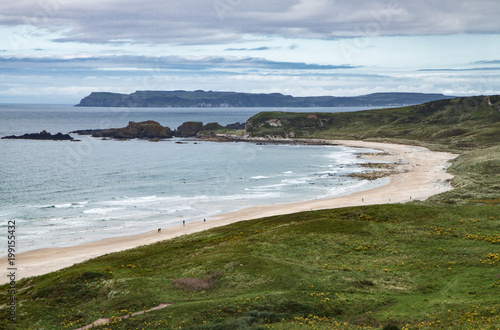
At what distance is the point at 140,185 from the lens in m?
108

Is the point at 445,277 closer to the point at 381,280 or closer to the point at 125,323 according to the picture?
the point at 381,280

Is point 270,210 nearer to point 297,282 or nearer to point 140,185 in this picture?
point 140,185

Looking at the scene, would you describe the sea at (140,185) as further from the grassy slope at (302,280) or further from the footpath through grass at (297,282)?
the footpath through grass at (297,282)

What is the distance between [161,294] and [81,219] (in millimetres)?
45820

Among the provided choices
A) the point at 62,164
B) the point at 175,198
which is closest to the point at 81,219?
the point at 175,198

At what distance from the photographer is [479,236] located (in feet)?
157

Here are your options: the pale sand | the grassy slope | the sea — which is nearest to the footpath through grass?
the grassy slope

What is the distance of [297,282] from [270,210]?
4527 centimetres

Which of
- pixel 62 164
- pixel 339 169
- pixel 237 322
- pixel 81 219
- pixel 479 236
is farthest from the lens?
pixel 62 164

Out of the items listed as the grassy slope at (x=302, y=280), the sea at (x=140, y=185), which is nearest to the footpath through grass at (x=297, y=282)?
the grassy slope at (x=302, y=280)

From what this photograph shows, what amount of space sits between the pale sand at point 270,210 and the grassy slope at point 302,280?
8089 millimetres

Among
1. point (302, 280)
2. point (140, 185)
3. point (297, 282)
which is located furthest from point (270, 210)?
point (297, 282)

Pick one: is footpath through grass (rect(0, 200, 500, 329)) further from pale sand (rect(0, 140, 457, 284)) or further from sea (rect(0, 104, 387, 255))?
sea (rect(0, 104, 387, 255))

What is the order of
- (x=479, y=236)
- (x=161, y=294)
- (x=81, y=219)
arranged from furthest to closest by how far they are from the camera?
(x=81, y=219)
(x=479, y=236)
(x=161, y=294)
